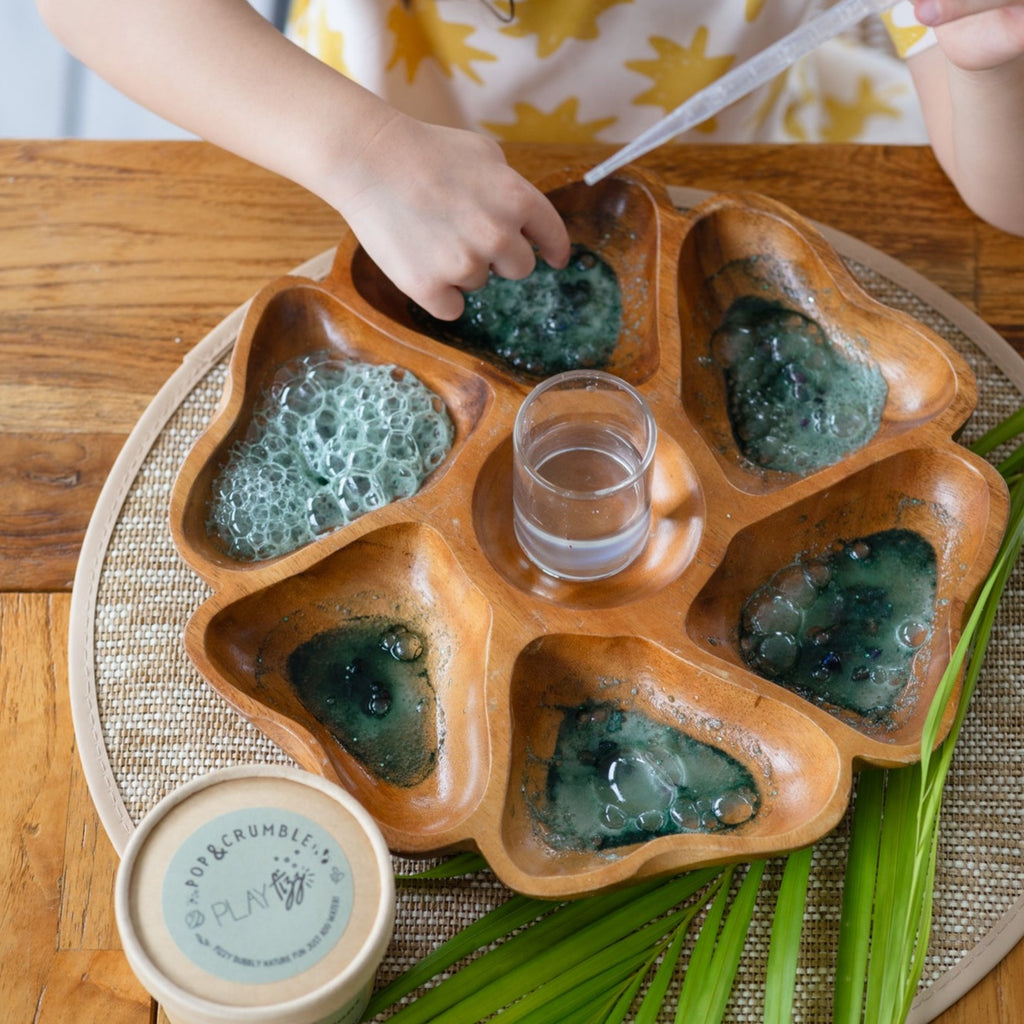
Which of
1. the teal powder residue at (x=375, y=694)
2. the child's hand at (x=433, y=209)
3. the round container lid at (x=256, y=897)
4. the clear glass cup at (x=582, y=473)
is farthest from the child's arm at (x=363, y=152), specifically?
the round container lid at (x=256, y=897)

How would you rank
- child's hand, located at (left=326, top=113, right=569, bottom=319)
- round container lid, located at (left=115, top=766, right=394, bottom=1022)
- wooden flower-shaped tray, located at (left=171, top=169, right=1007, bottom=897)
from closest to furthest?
round container lid, located at (left=115, top=766, right=394, bottom=1022)
wooden flower-shaped tray, located at (left=171, top=169, right=1007, bottom=897)
child's hand, located at (left=326, top=113, right=569, bottom=319)

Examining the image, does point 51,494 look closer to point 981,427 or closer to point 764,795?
point 764,795

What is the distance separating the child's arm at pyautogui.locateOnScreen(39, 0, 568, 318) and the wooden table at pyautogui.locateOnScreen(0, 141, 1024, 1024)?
12 cm

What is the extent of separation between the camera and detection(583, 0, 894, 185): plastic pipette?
78cm

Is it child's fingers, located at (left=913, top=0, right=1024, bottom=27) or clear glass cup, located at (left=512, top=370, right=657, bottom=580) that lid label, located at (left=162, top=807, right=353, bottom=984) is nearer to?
clear glass cup, located at (left=512, top=370, right=657, bottom=580)

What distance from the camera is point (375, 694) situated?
0.73 m

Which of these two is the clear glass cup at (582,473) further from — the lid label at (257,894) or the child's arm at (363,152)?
the lid label at (257,894)

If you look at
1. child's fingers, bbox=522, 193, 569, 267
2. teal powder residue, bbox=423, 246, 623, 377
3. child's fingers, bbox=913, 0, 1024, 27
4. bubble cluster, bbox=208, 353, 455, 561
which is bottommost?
bubble cluster, bbox=208, 353, 455, 561

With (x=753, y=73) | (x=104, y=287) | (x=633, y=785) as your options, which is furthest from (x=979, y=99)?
(x=104, y=287)

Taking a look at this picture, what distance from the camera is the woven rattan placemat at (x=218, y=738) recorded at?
0.71 metres

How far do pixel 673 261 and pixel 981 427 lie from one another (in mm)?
259

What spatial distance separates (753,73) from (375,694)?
49 centimetres

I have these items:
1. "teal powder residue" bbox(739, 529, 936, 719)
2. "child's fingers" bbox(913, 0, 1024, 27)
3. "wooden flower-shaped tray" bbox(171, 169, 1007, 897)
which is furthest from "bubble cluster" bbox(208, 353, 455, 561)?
"child's fingers" bbox(913, 0, 1024, 27)

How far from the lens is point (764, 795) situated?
706 millimetres
